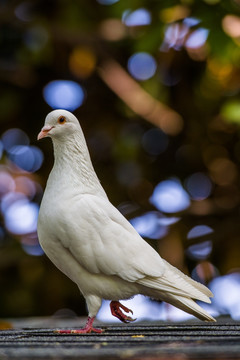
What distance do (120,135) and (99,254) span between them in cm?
423

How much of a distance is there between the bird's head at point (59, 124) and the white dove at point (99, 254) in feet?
0.92

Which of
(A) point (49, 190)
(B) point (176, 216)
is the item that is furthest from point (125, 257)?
(B) point (176, 216)

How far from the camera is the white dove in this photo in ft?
10.9

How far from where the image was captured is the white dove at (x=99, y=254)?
3.32m

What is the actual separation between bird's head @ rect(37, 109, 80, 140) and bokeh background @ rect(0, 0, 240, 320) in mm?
3163

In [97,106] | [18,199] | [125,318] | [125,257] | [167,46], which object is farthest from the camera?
[97,106]

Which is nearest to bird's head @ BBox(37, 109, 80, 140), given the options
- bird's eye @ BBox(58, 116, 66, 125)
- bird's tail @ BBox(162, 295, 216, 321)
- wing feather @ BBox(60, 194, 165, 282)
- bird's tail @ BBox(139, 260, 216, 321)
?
bird's eye @ BBox(58, 116, 66, 125)

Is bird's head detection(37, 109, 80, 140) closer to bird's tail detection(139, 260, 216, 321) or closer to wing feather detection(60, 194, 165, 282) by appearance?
wing feather detection(60, 194, 165, 282)

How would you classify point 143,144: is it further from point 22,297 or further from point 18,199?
point 22,297

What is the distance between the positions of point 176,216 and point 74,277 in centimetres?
359

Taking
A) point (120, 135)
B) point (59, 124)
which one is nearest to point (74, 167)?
point (59, 124)

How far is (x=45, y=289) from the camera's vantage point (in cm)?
752

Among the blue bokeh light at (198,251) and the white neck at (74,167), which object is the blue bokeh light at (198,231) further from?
the white neck at (74,167)

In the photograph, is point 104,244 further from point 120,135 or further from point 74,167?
point 120,135
